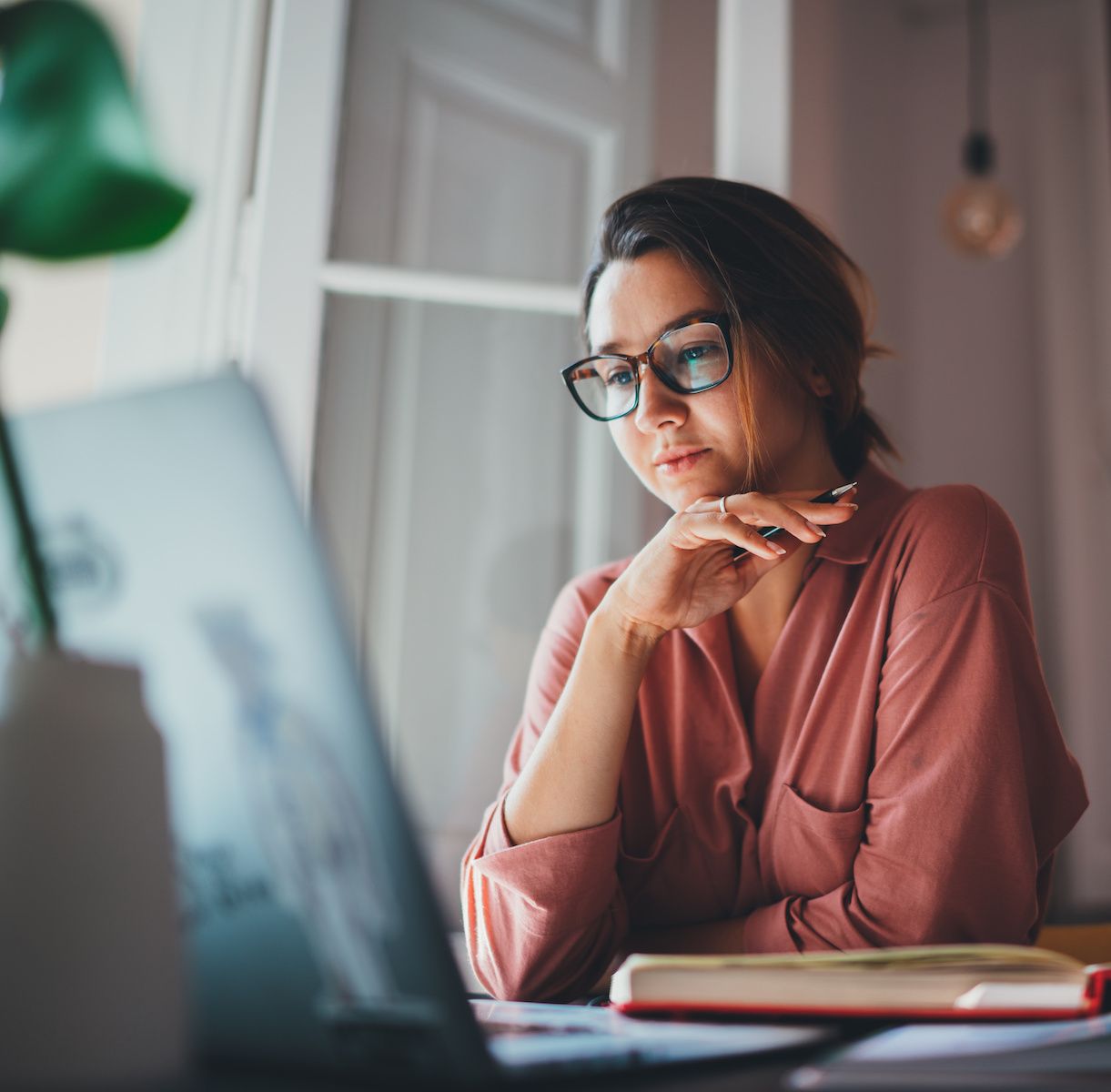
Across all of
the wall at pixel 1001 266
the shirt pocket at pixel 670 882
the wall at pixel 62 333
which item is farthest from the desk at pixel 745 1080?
the wall at pixel 1001 266

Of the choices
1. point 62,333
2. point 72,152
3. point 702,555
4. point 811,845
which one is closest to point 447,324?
point 62,333

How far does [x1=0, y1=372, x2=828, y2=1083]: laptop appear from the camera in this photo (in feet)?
1.10

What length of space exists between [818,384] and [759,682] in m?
0.34

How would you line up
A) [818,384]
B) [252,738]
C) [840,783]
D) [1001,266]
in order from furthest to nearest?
[1001,266], [818,384], [840,783], [252,738]

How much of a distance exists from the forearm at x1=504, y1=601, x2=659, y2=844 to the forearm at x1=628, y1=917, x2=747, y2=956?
0.14m

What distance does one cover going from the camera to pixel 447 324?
1658mm

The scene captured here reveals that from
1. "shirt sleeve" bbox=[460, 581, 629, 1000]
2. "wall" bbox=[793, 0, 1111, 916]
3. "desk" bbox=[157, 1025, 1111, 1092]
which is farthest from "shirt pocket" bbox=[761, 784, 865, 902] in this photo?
"wall" bbox=[793, 0, 1111, 916]

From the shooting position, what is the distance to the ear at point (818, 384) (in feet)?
3.88

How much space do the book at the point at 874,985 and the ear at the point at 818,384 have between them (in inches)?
30.3

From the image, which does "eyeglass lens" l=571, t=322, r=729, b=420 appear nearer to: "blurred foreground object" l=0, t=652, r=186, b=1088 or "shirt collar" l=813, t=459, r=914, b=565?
"shirt collar" l=813, t=459, r=914, b=565

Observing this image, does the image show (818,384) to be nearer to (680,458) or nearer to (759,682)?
(680,458)

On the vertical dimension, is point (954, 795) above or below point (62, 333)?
below

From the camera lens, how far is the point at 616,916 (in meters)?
0.98

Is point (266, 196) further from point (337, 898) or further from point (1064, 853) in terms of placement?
point (1064, 853)
